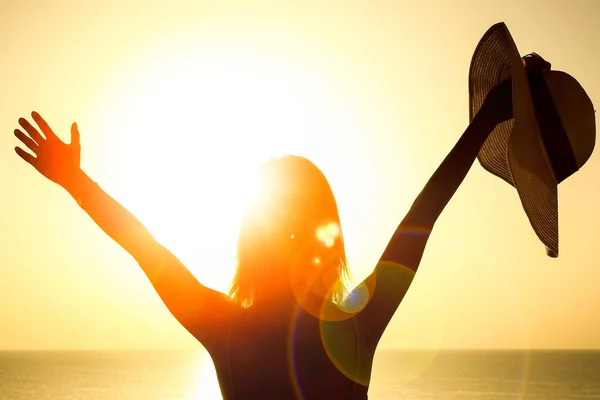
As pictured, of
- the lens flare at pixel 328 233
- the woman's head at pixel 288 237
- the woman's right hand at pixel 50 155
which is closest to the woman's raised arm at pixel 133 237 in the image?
the woman's right hand at pixel 50 155

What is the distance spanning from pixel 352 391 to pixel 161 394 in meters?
125

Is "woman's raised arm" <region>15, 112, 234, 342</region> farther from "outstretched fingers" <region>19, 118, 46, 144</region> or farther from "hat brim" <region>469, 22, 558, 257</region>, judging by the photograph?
"hat brim" <region>469, 22, 558, 257</region>

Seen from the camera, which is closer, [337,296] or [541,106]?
[541,106]

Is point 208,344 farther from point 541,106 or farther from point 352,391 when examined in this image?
point 541,106

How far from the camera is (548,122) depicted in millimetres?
1932

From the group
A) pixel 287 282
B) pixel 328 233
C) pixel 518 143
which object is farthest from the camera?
pixel 328 233

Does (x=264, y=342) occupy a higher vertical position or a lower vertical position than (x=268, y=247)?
lower

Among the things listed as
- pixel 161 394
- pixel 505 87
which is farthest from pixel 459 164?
pixel 161 394

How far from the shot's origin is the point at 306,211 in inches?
76.0

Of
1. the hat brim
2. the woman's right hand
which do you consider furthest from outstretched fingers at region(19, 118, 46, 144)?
the hat brim

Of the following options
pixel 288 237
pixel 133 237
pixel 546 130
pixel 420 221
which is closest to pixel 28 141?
pixel 133 237

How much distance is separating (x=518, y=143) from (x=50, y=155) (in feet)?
4.78

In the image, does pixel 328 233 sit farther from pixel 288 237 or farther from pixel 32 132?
pixel 32 132

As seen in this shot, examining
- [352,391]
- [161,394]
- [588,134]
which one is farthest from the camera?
[161,394]
